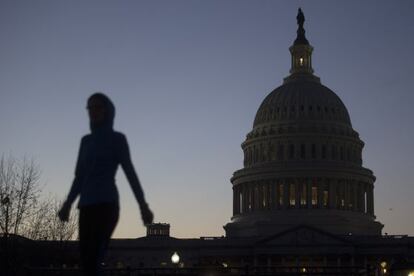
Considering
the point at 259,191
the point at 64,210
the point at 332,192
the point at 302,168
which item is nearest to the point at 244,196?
the point at 259,191

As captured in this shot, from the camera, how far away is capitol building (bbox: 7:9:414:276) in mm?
141875

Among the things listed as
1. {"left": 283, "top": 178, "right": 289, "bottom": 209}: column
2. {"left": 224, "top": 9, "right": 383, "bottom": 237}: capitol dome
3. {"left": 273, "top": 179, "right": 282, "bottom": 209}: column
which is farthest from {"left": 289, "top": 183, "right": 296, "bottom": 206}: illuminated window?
A: {"left": 273, "top": 179, "right": 282, "bottom": 209}: column

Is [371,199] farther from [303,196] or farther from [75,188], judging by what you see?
[75,188]

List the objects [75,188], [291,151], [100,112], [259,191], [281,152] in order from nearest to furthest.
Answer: [75,188] → [100,112] → [259,191] → [281,152] → [291,151]

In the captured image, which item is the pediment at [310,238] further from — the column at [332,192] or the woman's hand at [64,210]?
the woman's hand at [64,210]

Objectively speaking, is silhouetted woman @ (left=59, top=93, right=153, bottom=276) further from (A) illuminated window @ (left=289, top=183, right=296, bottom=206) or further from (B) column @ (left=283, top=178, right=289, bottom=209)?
(A) illuminated window @ (left=289, top=183, right=296, bottom=206)

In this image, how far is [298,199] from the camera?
515 feet

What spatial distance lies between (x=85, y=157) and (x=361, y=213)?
151 metres

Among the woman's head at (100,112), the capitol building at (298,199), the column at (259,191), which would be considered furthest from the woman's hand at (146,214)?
the column at (259,191)

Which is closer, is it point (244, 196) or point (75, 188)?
point (75, 188)

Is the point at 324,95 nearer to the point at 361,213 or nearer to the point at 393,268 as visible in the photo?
the point at 361,213

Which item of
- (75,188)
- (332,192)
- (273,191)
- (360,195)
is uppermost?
(360,195)

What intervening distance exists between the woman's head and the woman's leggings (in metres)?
1.03

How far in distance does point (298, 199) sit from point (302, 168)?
17.8 ft
